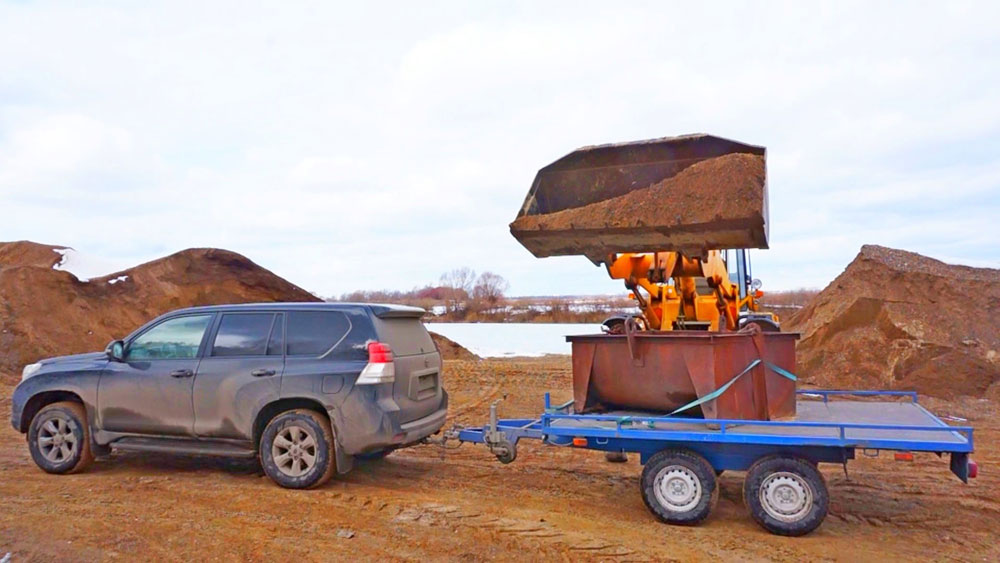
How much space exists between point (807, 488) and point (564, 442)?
6.42ft

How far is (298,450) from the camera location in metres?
7.02

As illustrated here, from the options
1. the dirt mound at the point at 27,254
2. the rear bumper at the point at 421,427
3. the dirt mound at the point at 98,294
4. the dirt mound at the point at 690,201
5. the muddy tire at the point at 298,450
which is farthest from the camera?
the dirt mound at the point at 27,254

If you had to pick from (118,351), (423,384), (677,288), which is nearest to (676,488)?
(423,384)

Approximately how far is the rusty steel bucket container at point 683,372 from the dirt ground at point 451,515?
89cm

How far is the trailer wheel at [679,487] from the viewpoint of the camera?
599 centimetres

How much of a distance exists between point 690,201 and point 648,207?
14.6 inches

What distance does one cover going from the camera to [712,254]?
29.9ft

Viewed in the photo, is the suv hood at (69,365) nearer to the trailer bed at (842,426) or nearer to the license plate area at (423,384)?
the license plate area at (423,384)

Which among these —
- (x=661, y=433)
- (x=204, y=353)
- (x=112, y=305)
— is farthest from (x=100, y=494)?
(x=112, y=305)

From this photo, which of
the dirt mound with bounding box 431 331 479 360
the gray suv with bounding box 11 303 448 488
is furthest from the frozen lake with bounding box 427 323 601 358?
the gray suv with bounding box 11 303 448 488

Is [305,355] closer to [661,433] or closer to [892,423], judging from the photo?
[661,433]

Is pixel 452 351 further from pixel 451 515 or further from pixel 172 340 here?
pixel 451 515

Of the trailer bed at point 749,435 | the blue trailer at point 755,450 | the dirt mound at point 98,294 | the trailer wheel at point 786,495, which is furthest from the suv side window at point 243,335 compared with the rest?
the dirt mound at point 98,294

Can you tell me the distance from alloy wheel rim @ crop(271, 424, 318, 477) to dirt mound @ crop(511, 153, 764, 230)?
9.14 feet
